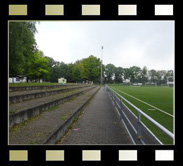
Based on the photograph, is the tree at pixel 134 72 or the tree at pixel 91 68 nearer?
the tree at pixel 91 68

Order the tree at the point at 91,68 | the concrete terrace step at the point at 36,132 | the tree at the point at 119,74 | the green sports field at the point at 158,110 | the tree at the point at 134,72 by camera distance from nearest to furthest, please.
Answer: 1. the concrete terrace step at the point at 36,132
2. the green sports field at the point at 158,110
3. the tree at the point at 91,68
4. the tree at the point at 119,74
5. the tree at the point at 134,72

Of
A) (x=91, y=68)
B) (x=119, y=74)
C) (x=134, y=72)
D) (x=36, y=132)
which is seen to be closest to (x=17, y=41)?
(x=36, y=132)

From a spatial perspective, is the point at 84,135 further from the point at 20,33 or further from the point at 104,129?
the point at 20,33

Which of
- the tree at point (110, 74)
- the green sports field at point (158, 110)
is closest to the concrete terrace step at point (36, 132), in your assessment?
the green sports field at point (158, 110)

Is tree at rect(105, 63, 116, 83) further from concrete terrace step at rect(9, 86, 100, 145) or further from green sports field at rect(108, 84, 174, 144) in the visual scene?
concrete terrace step at rect(9, 86, 100, 145)

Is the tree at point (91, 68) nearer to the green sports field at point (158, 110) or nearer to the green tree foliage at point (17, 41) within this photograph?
the green sports field at point (158, 110)

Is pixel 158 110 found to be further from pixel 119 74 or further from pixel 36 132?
pixel 119 74

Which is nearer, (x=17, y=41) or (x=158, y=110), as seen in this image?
(x=158, y=110)

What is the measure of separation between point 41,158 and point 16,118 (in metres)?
1.97

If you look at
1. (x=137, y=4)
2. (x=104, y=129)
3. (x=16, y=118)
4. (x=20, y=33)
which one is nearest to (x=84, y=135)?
(x=104, y=129)

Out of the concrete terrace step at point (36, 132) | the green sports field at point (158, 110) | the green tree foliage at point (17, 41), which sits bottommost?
the green sports field at point (158, 110)

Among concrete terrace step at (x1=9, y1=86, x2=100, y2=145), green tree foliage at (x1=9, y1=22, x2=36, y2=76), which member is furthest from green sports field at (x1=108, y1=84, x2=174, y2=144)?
green tree foliage at (x1=9, y1=22, x2=36, y2=76)

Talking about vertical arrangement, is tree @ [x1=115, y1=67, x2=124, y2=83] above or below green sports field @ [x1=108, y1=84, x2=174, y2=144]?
above
